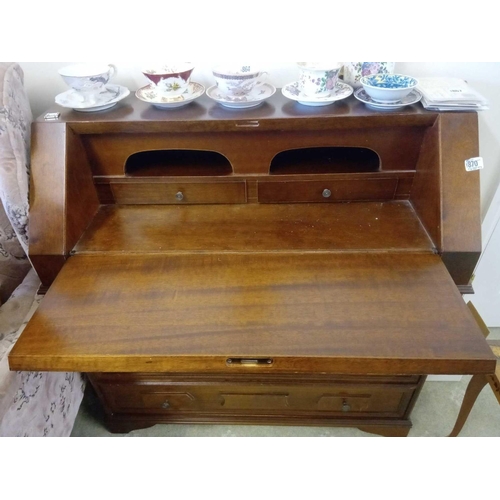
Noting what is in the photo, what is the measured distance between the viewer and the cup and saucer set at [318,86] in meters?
0.90

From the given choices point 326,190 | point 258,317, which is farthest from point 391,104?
point 258,317

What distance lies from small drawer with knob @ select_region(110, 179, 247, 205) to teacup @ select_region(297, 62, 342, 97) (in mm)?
273

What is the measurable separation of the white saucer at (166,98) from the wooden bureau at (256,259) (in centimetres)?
2

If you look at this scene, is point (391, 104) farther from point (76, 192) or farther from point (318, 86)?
point (76, 192)

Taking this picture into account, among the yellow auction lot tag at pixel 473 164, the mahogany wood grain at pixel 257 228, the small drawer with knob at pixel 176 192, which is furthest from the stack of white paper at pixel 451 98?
the small drawer with knob at pixel 176 192

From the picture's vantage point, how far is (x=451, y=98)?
0.87 m

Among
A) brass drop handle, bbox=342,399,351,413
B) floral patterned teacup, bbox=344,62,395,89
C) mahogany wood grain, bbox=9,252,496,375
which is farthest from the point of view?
brass drop handle, bbox=342,399,351,413

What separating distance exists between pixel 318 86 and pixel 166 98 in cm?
37

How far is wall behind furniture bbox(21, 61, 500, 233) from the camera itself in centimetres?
102

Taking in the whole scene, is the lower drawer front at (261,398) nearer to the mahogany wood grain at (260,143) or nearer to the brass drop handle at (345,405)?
the brass drop handle at (345,405)

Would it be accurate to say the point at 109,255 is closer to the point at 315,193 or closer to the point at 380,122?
the point at 315,193

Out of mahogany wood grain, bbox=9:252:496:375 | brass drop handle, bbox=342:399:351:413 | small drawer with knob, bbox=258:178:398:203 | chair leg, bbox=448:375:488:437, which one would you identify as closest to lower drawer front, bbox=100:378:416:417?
brass drop handle, bbox=342:399:351:413

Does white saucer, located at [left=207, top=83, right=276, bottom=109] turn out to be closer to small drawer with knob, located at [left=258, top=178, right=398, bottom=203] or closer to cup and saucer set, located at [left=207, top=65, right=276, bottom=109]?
cup and saucer set, located at [left=207, top=65, right=276, bottom=109]

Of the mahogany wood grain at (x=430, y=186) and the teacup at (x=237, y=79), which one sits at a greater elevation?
the teacup at (x=237, y=79)
